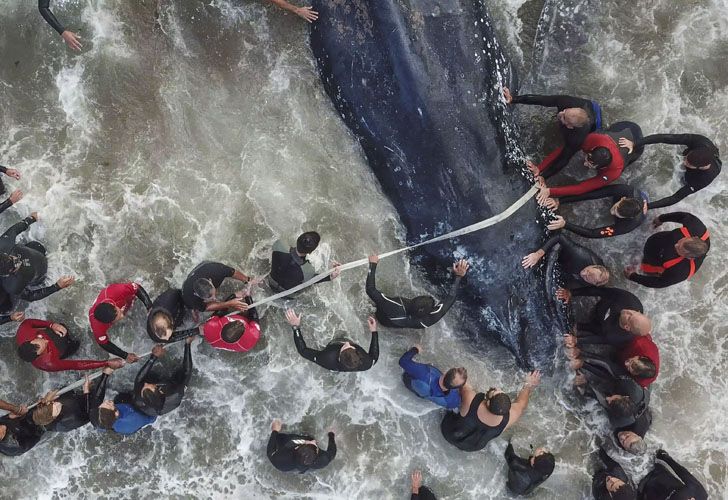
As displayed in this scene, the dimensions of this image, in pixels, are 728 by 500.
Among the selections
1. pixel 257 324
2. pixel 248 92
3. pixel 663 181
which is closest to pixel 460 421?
pixel 257 324

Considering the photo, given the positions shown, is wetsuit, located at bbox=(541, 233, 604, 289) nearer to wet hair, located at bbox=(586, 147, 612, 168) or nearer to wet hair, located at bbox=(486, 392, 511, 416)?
wet hair, located at bbox=(586, 147, 612, 168)

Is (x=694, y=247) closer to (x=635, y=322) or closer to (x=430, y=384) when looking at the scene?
(x=635, y=322)

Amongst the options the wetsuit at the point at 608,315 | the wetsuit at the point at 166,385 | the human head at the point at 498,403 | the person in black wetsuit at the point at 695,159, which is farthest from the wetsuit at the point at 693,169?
the wetsuit at the point at 166,385

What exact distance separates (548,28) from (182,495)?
1079cm

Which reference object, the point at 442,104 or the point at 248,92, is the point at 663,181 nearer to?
the point at 442,104

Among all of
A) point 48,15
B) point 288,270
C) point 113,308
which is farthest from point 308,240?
point 48,15

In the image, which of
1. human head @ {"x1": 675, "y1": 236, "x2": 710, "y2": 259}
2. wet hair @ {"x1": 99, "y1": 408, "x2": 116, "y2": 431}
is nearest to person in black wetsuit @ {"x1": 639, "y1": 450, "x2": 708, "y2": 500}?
Result: human head @ {"x1": 675, "y1": 236, "x2": 710, "y2": 259}

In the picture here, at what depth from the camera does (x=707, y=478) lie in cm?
1012

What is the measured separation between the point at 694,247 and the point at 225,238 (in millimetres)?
7560

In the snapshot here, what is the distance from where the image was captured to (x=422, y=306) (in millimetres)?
8398

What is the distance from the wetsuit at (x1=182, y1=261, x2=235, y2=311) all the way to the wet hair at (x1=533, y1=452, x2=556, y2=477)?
19.4ft

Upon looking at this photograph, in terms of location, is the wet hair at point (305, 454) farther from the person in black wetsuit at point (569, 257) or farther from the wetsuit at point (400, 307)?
the person in black wetsuit at point (569, 257)

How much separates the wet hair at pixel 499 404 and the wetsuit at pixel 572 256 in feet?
8.13

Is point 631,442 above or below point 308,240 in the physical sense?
below
